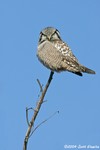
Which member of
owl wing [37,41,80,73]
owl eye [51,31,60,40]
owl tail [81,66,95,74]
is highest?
owl eye [51,31,60,40]

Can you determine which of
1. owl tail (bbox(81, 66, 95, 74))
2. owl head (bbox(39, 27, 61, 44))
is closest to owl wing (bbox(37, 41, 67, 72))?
owl head (bbox(39, 27, 61, 44))

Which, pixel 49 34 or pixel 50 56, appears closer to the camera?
pixel 50 56

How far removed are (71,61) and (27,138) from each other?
6.03 feet

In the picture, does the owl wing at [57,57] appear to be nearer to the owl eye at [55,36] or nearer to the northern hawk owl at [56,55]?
the northern hawk owl at [56,55]

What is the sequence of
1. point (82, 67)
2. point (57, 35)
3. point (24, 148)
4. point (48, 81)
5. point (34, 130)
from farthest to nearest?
point (57, 35)
point (82, 67)
point (48, 81)
point (34, 130)
point (24, 148)

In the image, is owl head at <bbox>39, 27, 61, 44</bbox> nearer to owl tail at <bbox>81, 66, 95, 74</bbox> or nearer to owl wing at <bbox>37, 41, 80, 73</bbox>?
owl wing at <bbox>37, 41, 80, 73</bbox>

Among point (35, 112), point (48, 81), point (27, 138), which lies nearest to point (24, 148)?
point (27, 138)

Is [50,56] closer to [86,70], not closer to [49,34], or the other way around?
[49,34]

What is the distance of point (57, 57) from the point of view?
545 cm

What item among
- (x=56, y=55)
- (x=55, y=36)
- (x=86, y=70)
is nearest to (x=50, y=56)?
(x=56, y=55)

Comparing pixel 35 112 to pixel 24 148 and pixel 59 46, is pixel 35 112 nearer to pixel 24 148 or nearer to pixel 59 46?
pixel 24 148

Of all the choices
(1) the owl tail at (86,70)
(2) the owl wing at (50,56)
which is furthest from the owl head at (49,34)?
(1) the owl tail at (86,70)

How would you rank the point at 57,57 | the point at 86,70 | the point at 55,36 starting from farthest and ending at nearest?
1. the point at 55,36
2. the point at 57,57
3. the point at 86,70

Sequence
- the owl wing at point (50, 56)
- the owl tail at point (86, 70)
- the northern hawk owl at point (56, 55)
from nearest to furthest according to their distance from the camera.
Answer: the owl tail at point (86, 70), the northern hawk owl at point (56, 55), the owl wing at point (50, 56)
